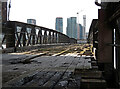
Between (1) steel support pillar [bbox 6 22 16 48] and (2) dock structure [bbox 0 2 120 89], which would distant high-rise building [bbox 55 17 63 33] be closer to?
(1) steel support pillar [bbox 6 22 16 48]

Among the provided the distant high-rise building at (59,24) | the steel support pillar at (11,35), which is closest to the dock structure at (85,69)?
the steel support pillar at (11,35)

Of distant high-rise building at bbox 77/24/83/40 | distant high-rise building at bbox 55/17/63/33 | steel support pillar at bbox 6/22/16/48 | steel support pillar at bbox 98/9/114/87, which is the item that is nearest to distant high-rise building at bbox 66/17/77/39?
distant high-rise building at bbox 77/24/83/40

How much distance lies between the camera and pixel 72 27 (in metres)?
147

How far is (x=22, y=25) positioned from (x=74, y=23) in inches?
5388

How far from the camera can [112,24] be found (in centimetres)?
651

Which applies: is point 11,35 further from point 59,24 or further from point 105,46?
point 59,24

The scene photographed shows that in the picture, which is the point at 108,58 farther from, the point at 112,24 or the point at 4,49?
the point at 4,49

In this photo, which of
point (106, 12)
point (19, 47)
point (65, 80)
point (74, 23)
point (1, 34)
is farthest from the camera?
point (74, 23)

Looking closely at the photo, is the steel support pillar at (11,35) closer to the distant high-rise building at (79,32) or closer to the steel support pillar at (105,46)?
the steel support pillar at (105,46)

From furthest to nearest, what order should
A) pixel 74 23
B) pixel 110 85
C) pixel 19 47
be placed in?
pixel 74 23, pixel 19 47, pixel 110 85

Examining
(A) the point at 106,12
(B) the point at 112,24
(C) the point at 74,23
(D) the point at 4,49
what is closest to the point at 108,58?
(B) the point at 112,24

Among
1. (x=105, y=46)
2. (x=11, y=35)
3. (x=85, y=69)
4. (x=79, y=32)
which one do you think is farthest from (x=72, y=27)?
(x=85, y=69)

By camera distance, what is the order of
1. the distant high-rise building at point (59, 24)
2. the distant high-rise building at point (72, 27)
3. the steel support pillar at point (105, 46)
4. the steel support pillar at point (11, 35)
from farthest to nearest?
1. the distant high-rise building at point (59, 24)
2. the distant high-rise building at point (72, 27)
3. the steel support pillar at point (11, 35)
4. the steel support pillar at point (105, 46)

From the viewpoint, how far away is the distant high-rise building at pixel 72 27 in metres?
144
